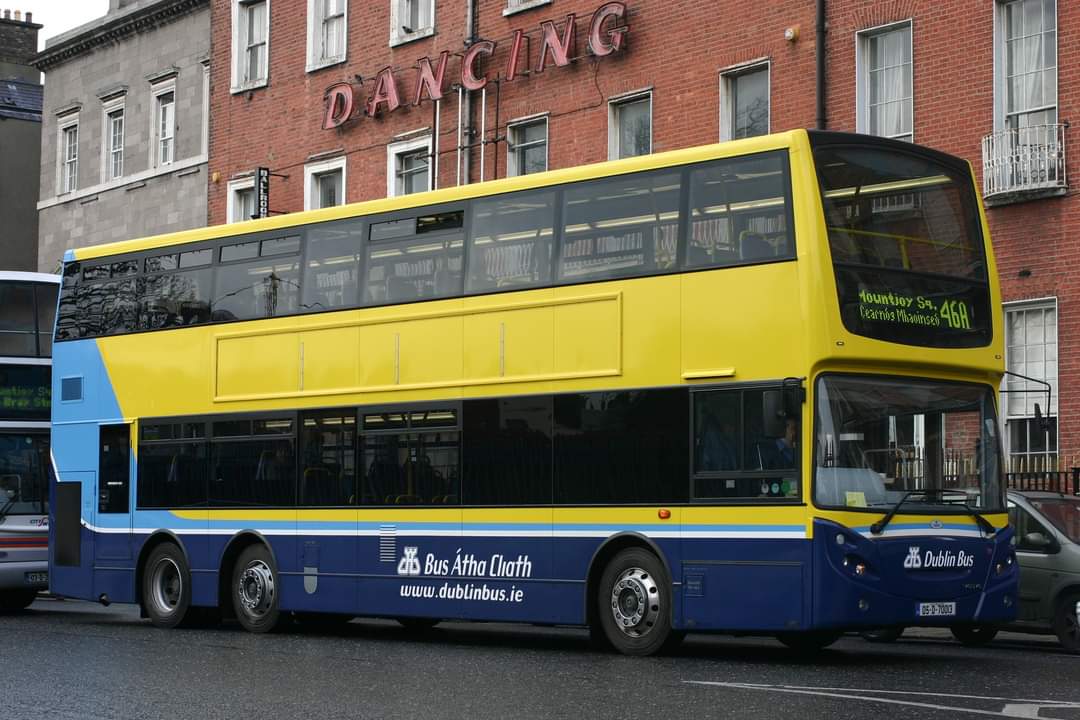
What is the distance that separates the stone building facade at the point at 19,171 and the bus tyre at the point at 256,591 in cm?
2851

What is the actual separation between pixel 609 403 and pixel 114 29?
1058 inches

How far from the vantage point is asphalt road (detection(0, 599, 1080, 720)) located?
10.8 m

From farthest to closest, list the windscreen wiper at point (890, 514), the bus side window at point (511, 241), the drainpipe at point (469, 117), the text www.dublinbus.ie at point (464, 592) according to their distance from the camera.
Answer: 1. the drainpipe at point (469, 117)
2. the text www.dublinbus.ie at point (464, 592)
3. the bus side window at point (511, 241)
4. the windscreen wiper at point (890, 514)

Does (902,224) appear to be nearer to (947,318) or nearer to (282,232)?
(947,318)

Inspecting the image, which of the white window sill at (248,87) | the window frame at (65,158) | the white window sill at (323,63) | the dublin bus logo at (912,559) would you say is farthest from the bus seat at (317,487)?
the window frame at (65,158)

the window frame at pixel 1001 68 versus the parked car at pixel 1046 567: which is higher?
the window frame at pixel 1001 68

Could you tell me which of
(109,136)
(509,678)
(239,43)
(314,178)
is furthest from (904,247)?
(109,136)

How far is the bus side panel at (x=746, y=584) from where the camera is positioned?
13.5 meters

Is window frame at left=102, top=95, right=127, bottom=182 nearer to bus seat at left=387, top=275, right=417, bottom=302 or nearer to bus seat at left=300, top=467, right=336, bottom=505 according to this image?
bus seat at left=300, top=467, right=336, bottom=505

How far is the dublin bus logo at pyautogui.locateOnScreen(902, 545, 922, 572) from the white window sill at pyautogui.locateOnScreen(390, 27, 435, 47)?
1923 cm

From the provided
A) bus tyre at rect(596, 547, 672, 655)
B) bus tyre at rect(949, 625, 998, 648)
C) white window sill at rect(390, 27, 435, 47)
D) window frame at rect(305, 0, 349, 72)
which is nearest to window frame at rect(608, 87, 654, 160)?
white window sill at rect(390, 27, 435, 47)

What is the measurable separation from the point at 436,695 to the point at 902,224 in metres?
5.34

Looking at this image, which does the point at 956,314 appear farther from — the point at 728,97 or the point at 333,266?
the point at 728,97

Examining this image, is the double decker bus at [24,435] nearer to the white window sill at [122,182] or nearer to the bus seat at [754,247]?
the bus seat at [754,247]
